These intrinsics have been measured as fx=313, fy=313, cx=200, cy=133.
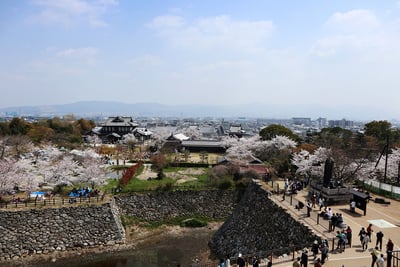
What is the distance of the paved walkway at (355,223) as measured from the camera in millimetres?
13877

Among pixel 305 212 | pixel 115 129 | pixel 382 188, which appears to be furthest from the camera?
pixel 115 129

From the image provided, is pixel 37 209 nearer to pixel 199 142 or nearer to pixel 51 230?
pixel 51 230

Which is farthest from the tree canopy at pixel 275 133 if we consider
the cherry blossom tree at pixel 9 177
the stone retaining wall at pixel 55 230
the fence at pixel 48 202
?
the cherry blossom tree at pixel 9 177

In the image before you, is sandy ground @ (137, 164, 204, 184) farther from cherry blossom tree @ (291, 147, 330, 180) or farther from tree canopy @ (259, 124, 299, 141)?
tree canopy @ (259, 124, 299, 141)

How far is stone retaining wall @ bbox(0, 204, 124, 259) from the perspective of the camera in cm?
2322

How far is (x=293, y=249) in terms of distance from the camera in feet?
49.9

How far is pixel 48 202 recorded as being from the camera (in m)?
26.0

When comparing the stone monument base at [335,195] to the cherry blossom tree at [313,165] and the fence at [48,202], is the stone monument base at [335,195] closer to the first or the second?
the cherry blossom tree at [313,165]

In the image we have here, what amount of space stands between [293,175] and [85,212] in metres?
22.1

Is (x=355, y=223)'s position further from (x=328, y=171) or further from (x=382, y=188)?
(x=382, y=188)

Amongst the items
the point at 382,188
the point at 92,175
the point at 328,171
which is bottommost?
the point at 92,175

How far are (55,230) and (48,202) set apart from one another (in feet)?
9.07

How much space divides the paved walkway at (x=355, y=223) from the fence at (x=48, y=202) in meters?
15.5

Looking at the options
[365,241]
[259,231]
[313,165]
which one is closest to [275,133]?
[313,165]
